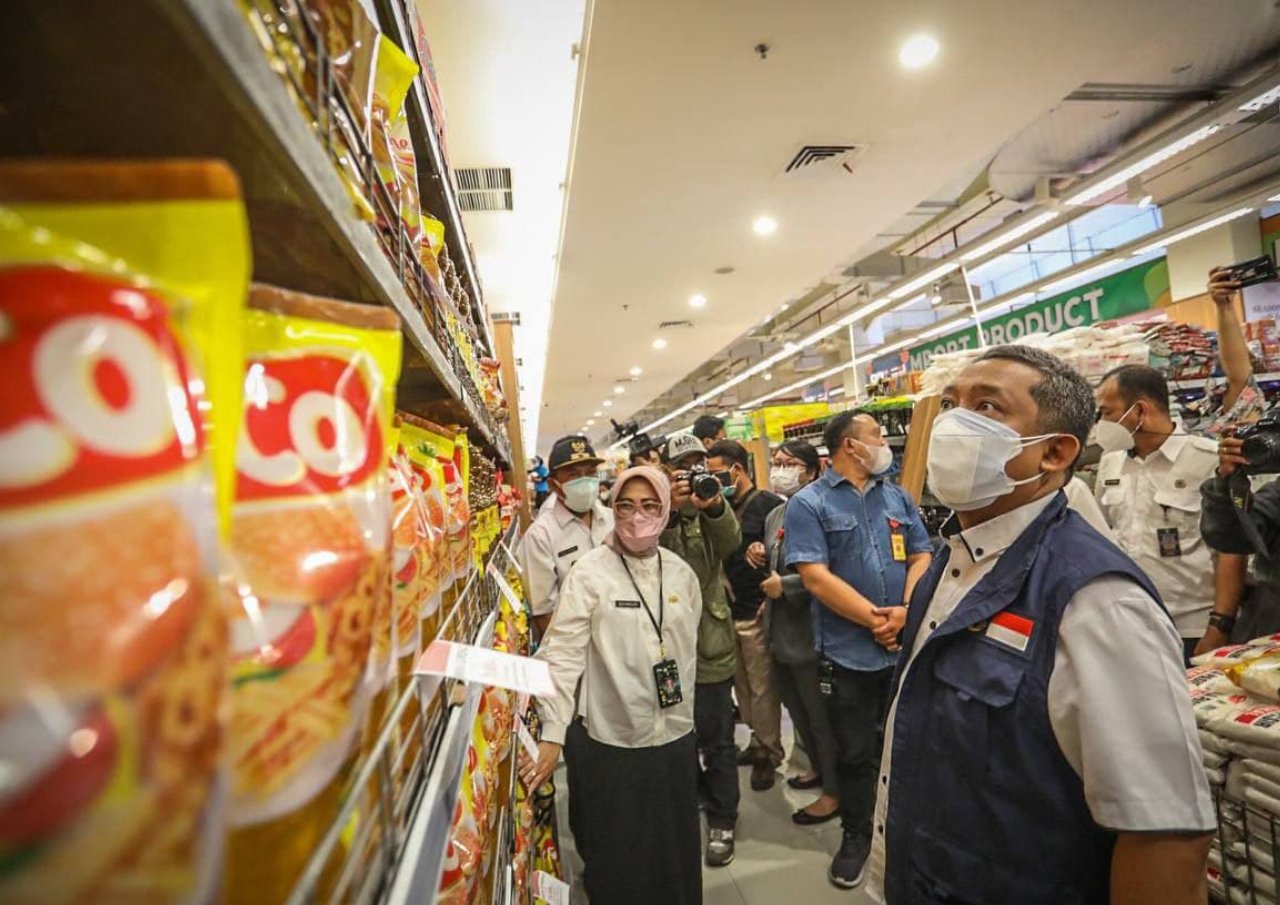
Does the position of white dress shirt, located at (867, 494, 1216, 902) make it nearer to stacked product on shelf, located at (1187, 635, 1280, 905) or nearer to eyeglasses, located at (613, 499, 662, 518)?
stacked product on shelf, located at (1187, 635, 1280, 905)

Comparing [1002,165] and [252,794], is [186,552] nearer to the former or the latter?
[252,794]

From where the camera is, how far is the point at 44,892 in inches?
7.6

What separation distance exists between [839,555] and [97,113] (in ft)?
9.12

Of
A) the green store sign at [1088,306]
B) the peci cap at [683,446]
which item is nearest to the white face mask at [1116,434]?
the peci cap at [683,446]

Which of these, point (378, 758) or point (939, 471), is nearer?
point (378, 758)

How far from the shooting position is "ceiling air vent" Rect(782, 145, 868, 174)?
4.60m

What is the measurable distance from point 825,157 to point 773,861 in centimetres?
472

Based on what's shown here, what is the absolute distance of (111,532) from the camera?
238 millimetres

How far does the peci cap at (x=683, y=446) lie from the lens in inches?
136

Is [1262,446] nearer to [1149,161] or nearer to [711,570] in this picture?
[711,570]

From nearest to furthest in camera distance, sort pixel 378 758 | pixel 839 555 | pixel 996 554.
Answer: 1. pixel 378 758
2. pixel 996 554
3. pixel 839 555

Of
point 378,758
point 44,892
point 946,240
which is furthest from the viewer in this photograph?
point 946,240

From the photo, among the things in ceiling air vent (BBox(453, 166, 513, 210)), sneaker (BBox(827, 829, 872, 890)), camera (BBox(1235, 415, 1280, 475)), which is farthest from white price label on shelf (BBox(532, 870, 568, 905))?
ceiling air vent (BBox(453, 166, 513, 210))

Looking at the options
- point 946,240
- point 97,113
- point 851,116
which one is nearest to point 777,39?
point 851,116
